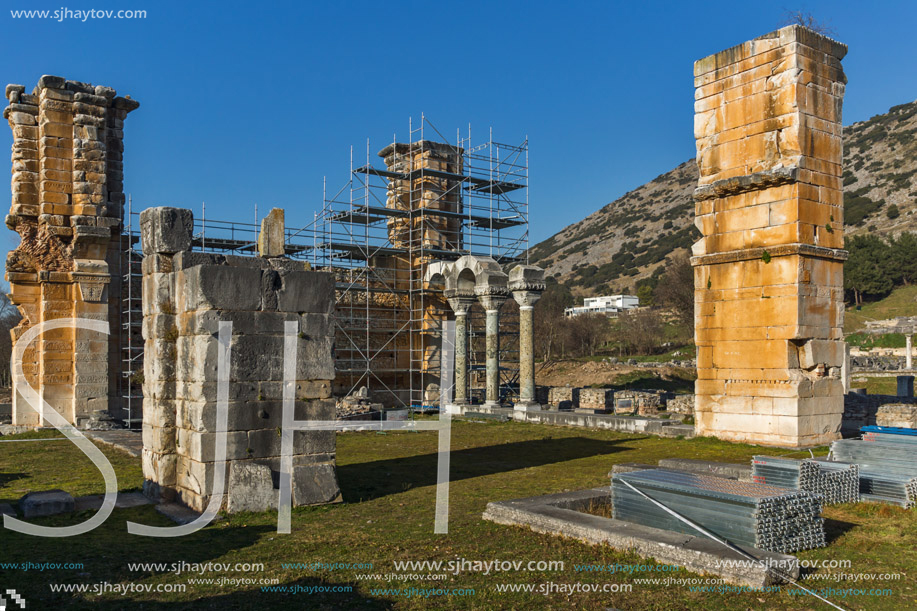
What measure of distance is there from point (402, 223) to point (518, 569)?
21034 mm

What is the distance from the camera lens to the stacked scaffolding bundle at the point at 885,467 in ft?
23.9

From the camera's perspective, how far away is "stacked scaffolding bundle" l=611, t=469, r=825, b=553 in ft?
17.8

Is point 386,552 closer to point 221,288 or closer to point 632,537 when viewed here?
point 632,537

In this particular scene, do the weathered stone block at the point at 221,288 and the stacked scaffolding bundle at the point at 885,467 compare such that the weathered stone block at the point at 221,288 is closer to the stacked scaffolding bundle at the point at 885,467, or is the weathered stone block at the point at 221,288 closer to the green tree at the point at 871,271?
the stacked scaffolding bundle at the point at 885,467

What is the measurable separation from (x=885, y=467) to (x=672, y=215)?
86.9 m

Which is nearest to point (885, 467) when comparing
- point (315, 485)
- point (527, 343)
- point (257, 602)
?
point (315, 485)

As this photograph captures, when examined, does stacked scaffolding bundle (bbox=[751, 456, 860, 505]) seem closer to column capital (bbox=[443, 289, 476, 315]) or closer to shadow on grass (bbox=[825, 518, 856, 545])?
shadow on grass (bbox=[825, 518, 856, 545])

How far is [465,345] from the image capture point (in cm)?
2202

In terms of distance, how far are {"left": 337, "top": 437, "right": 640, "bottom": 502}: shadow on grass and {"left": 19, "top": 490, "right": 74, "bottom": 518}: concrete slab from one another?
283 cm

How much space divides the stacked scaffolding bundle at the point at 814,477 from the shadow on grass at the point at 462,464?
12.8 feet

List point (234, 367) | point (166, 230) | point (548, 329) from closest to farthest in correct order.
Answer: point (234, 367), point (166, 230), point (548, 329)

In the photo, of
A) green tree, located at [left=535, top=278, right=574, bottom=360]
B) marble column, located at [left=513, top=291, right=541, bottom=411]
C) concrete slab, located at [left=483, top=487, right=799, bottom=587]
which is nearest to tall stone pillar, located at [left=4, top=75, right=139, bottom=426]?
marble column, located at [left=513, top=291, right=541, bottom=411]

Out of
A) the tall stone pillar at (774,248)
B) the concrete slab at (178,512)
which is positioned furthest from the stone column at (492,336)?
the concrete slab at (178,512)

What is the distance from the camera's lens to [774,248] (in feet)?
40.1
